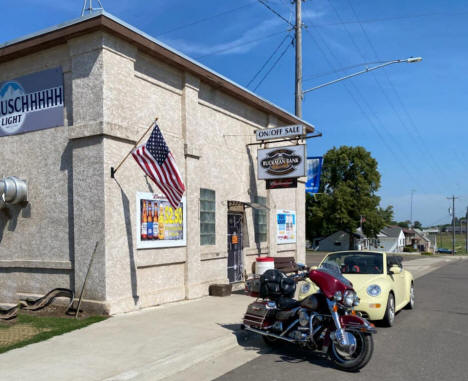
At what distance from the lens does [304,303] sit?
6715mm

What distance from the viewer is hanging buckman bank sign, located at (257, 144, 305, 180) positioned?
14164 mm

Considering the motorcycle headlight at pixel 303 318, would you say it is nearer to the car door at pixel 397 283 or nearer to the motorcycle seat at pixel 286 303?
the motorcycle seat at pixel 286 303

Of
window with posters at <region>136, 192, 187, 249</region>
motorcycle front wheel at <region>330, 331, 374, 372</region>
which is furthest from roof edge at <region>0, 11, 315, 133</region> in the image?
motorcycle front wheel at <region>330, 331, 374, 372</region>

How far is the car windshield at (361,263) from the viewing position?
9688 mm

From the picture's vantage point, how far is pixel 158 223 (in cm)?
1088

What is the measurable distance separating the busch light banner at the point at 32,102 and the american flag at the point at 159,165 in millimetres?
2245

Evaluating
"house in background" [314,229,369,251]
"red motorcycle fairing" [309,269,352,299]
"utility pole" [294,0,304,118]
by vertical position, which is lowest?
"house in background" [314,229,369,251]

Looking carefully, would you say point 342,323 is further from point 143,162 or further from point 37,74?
point 37,74

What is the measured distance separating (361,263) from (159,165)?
4643mm

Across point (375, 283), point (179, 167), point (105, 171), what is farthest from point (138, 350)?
point (179, 167)

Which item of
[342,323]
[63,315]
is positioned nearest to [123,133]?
[63,315]

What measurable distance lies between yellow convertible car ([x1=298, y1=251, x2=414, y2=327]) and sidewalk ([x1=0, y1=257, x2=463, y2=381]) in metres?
1.77

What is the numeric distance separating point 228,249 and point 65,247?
5.36 metres

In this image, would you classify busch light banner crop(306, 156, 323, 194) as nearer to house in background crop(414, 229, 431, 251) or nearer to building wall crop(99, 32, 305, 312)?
building wall crop(99, 32, 305, 312)
